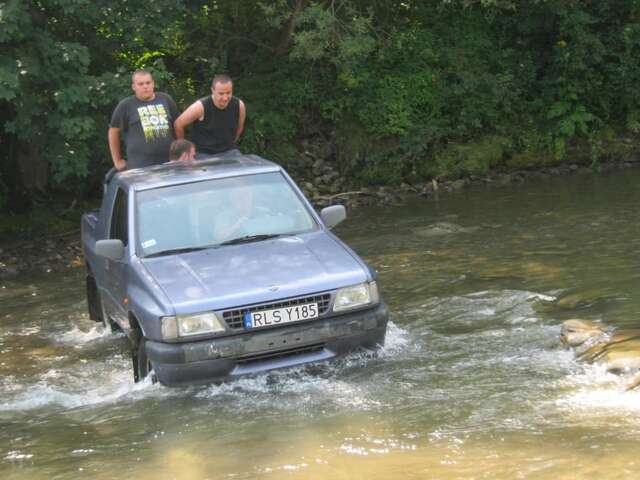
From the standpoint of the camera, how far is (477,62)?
19.9 metres

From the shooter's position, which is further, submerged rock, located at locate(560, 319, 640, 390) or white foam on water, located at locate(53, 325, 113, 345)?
white foam on water, located at locate(53, 325, 113, 345)

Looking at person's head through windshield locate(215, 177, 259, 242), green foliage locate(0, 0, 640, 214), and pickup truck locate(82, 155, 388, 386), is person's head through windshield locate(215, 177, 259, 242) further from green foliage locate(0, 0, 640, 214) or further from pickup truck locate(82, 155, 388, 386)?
green foliage locate(0, 0, 640, 214)

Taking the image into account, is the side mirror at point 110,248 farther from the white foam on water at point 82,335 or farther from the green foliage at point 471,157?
the green foliage at point 471,157

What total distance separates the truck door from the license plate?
1420 millimetres

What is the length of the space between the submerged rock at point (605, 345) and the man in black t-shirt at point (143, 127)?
4323 millimetres

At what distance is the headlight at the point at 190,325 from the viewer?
7355mm

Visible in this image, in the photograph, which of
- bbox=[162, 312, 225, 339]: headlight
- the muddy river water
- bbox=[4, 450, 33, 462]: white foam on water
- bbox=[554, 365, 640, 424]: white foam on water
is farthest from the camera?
bbox=[162, 312, 225, 339]: headlight

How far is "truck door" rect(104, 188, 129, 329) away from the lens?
850 centimetres

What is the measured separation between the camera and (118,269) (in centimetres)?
869

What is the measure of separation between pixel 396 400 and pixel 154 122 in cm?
440

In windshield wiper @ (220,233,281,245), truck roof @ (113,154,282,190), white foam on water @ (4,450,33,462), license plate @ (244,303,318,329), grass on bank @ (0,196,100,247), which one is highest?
truck roof @ (113,154,282,190)

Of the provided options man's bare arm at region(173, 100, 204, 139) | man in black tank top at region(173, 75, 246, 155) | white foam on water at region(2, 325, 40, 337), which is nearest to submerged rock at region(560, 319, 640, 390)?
man in black tank top at region(173, 75, 246, 155)

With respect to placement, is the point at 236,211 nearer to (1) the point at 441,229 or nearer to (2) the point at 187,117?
(2) the point at 187,117

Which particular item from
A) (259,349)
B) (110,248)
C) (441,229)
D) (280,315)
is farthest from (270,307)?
(441,229)
